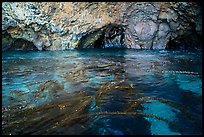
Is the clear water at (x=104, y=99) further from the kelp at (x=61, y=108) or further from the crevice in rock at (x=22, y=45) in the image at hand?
the crevice in rock at (x=22, y=45)

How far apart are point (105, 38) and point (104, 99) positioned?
33.1 ft

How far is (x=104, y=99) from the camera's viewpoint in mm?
5312

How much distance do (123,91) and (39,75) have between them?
3.14 metres

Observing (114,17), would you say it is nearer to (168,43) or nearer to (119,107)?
(168,43)

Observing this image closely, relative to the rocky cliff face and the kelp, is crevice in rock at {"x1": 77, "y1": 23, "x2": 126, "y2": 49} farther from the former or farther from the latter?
the kelp

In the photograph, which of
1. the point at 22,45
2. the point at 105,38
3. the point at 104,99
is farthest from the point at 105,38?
the point at 104,99

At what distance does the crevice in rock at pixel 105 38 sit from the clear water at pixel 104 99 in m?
5.34

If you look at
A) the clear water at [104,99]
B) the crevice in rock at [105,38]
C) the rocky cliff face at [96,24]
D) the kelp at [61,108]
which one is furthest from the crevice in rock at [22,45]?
the kelp at [61,108]

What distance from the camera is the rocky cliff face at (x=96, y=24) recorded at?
1242 centimetres

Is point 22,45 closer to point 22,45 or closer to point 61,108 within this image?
point 22,45

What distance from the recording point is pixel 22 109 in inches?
190

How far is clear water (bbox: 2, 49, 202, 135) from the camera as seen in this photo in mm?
4000

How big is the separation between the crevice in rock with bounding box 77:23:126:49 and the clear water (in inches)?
210

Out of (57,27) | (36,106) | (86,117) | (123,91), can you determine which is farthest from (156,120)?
(57,27)
